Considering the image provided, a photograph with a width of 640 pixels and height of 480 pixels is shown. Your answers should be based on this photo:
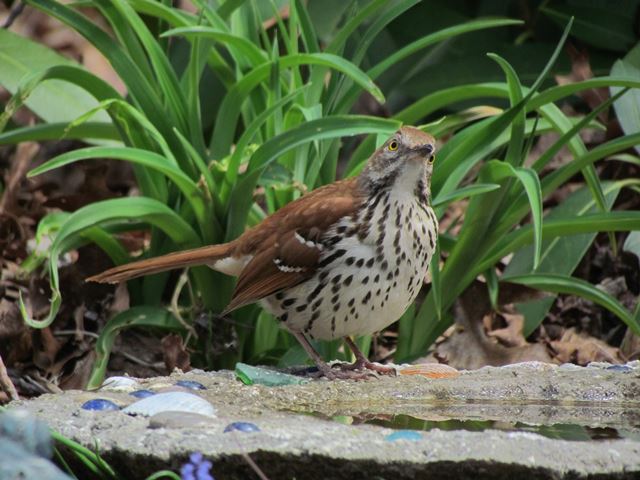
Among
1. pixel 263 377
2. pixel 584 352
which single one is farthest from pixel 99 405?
pixel 584 352

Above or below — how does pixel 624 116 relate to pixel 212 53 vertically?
below

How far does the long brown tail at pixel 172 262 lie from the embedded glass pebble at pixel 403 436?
5.33ft

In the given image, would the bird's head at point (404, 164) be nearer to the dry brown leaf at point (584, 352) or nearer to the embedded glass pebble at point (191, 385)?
the embedded glass pebble at point (191, 385)

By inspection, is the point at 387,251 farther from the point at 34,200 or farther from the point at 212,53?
the point at 34,200

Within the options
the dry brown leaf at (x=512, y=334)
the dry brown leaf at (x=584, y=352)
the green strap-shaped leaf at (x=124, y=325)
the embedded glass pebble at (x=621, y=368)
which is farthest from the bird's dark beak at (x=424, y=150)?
the dry brown leaf at (x=584, y=352)

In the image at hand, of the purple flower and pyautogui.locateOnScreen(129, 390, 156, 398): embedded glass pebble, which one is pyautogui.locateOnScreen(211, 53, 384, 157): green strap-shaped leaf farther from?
the purple flower

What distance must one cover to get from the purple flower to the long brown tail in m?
1.61

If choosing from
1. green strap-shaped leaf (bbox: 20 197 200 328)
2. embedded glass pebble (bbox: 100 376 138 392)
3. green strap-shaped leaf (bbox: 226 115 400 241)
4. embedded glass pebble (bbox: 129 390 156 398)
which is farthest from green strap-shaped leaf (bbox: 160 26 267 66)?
embedded glass pebble (bbox: 129 390 156 398)

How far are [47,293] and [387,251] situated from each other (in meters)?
1.77

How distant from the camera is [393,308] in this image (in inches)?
148

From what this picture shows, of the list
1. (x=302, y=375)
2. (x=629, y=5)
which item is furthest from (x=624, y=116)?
(x=302, y=375)

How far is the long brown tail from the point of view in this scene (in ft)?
13.4

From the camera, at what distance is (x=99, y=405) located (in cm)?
294

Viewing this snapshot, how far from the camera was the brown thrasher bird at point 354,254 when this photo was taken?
3.72m
